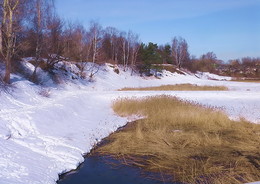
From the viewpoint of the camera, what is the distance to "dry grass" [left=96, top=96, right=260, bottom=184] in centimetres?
645

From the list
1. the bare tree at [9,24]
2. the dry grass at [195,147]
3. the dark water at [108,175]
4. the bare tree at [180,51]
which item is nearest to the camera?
the dark water at [108,175]

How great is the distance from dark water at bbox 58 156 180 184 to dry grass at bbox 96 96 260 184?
386mm

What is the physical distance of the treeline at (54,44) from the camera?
16770 mm

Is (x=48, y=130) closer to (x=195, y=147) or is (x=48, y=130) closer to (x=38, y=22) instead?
(x=195, y=147)

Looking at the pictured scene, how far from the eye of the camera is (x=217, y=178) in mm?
6094

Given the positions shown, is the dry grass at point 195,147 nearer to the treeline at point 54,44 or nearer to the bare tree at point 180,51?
the treeline at point 54,44

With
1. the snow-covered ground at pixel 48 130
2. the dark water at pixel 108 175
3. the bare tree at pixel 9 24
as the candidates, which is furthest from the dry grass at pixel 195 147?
the bare tree at pixel 9 24

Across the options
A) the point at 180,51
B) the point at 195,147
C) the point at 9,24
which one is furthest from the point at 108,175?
the point at 180,51

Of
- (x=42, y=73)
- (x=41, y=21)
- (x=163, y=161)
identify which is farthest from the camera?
(x=42, y=73)

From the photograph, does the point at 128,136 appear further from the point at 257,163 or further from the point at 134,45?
the point at 134,45

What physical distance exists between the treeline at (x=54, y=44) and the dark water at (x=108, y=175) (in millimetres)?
10356

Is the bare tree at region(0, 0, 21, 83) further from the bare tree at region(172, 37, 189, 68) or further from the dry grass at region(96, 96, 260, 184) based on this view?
the bare tree at region(172, 37, 189, 68)

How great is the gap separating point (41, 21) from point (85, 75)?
12.6m

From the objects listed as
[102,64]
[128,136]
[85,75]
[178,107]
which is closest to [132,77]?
[102,64]
